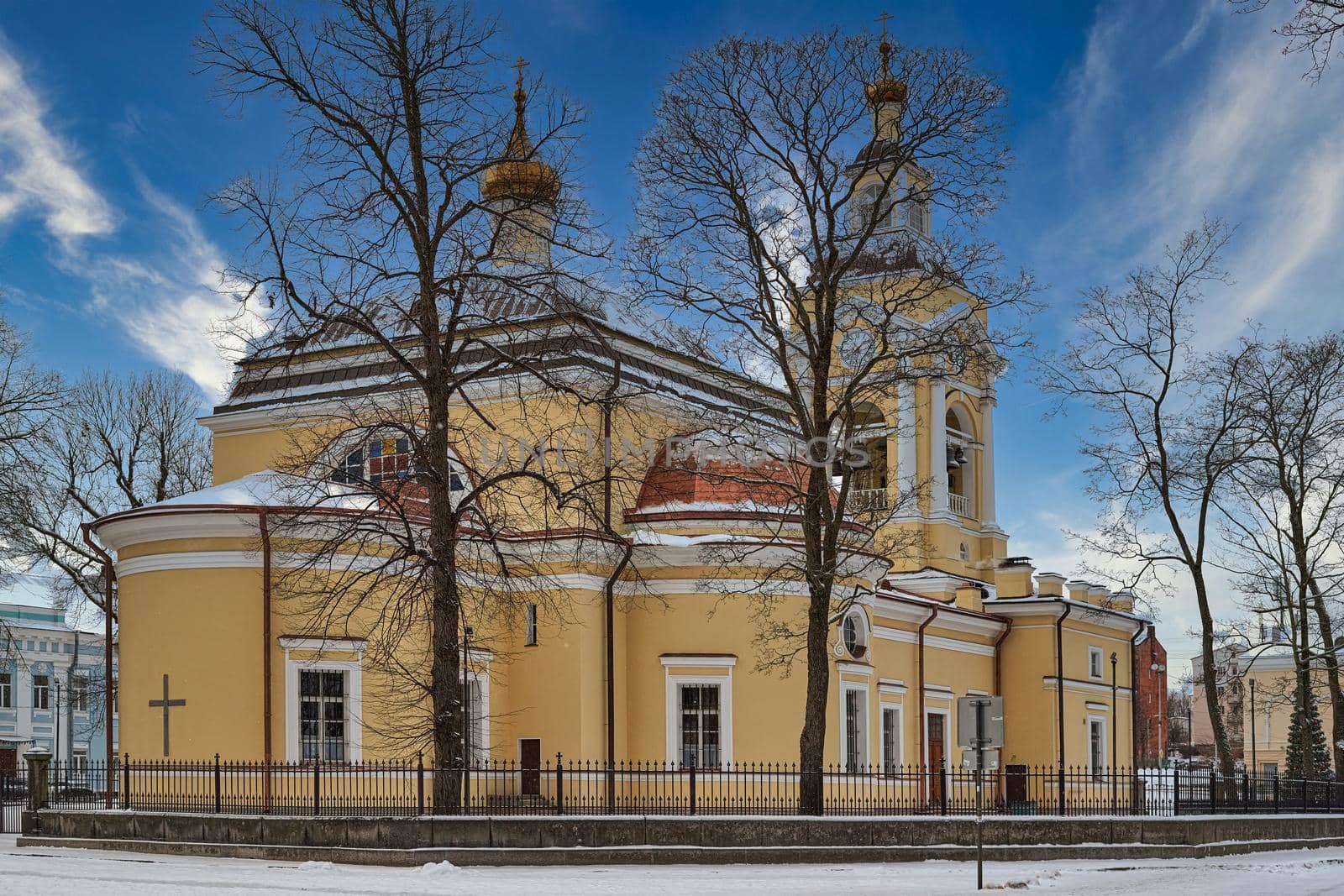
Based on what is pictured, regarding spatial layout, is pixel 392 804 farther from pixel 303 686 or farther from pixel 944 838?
pixel 944 838

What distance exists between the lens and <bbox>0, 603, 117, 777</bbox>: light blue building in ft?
164

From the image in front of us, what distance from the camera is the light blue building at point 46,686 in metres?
49.9

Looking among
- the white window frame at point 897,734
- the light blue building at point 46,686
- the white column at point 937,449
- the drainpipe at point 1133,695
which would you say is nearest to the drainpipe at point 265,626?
the white window frame at point 897,734

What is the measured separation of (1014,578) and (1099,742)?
4.54m

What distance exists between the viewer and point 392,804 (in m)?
21.4

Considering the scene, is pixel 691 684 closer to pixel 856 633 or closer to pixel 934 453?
pixel 856 633

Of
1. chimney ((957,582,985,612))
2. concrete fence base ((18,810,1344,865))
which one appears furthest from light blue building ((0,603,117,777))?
concrete fence base ((18,810,1344,865))

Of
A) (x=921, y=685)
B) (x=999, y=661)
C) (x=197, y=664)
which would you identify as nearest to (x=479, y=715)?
(x=197, y=664)

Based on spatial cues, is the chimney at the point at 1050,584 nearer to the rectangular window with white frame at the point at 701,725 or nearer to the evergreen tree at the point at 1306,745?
the evergreen tree at the point at 1306,745

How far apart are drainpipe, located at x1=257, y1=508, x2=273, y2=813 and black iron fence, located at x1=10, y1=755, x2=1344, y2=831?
0.52 meters

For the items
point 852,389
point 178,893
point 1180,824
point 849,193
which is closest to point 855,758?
point 1180,824

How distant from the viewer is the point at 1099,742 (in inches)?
1451

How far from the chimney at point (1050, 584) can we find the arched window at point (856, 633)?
9802 millimetres

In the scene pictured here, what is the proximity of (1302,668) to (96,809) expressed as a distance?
21.9 m
